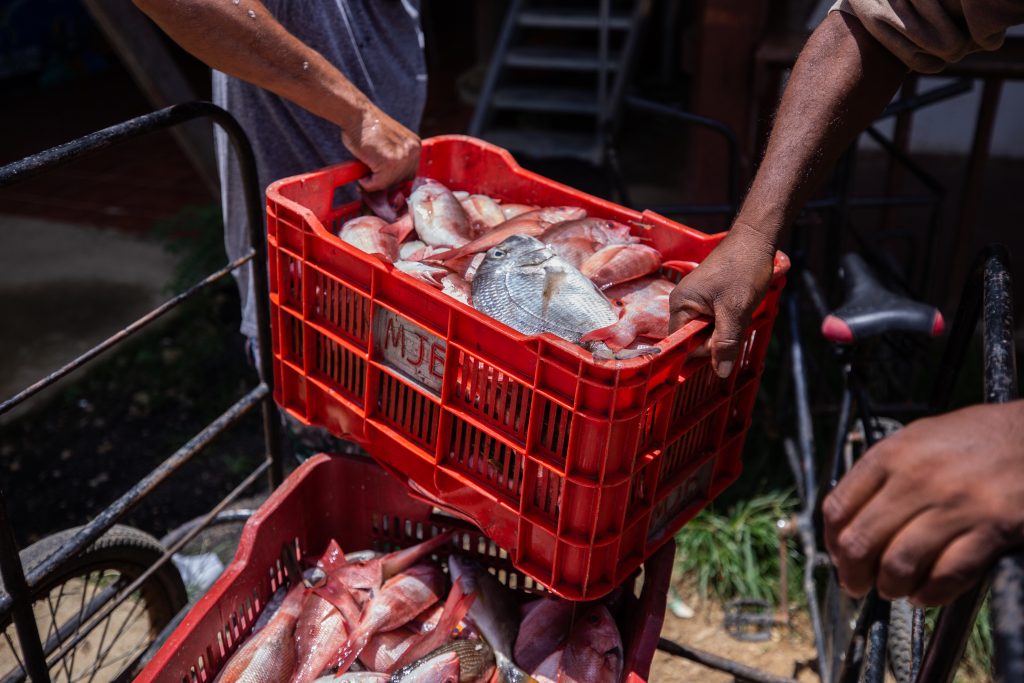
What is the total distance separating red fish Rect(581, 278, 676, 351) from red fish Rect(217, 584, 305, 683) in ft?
3.32

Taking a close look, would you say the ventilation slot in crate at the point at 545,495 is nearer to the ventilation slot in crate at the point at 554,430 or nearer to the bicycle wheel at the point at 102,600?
the ventilation slot in crate at the point at 554,430

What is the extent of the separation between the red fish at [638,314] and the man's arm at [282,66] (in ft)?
2.36

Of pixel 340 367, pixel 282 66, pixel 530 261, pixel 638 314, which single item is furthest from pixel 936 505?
pixel 282 66

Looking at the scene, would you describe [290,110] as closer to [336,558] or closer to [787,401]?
[336,558]

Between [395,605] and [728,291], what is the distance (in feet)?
3.59

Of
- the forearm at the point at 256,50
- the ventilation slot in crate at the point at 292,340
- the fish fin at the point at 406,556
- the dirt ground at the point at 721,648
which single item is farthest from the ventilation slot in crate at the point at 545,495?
the dirt ground at the point at 721,648

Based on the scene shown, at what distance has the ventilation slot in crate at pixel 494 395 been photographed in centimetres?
175

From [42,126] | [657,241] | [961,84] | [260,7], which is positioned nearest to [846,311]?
[657,241]

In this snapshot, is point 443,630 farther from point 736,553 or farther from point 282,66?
point 736,553

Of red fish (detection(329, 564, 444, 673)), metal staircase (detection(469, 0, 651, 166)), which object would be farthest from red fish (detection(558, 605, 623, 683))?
metal staircase (detection(469, 0, 651, 166))

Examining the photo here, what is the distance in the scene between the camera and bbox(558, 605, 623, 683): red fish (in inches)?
80.0

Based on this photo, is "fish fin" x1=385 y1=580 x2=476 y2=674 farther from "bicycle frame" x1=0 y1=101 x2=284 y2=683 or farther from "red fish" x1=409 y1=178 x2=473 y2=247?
"red fish" x1=409 y1=178 x2=473 y2=247

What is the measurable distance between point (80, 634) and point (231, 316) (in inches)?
133

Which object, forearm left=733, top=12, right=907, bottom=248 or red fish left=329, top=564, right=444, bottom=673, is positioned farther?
red fish left=329, top=564, right=444, bottom=673
